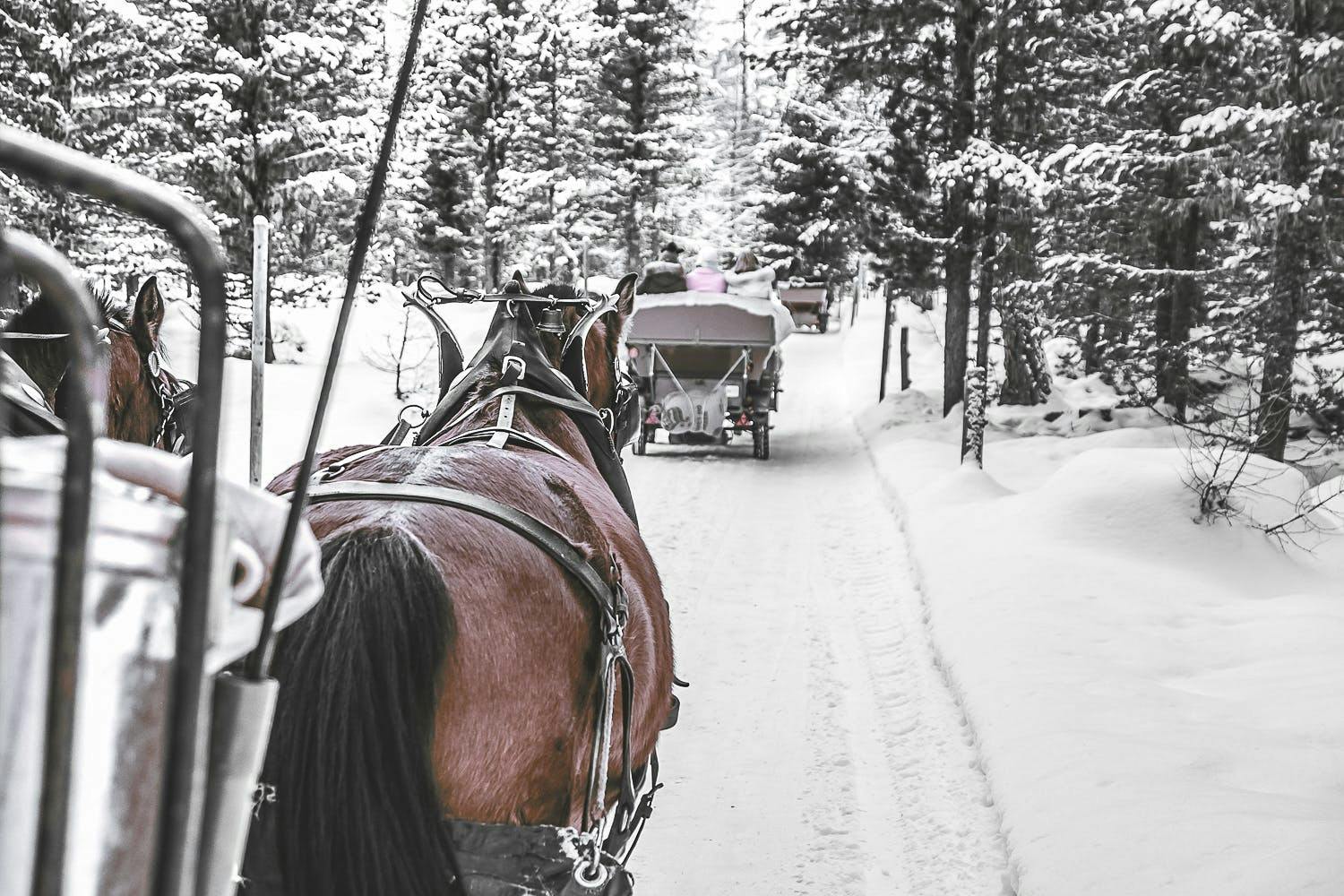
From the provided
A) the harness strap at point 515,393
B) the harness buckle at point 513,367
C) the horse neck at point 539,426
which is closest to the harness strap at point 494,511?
the horse neck at point 539,426

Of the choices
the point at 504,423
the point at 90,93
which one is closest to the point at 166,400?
the point at 504,423

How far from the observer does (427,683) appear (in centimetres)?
185

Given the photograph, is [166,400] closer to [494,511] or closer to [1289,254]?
[494,511]

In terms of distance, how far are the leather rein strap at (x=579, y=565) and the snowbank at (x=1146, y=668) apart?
1.80 m

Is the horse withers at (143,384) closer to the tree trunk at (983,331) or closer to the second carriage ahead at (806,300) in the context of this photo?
the tree trunk at (983,331)

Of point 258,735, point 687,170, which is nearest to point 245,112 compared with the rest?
point 687,170

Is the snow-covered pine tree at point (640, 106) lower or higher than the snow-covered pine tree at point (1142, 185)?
higher

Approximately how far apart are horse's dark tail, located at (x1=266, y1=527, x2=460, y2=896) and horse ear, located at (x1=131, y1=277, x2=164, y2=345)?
281 cm

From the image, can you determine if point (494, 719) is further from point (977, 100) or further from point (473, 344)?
point (473, 344)

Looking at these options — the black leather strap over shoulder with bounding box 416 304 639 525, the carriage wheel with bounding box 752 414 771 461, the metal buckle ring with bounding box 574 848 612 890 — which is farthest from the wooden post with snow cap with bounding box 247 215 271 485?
the carriage wheel with bounding box 752 414 771 461

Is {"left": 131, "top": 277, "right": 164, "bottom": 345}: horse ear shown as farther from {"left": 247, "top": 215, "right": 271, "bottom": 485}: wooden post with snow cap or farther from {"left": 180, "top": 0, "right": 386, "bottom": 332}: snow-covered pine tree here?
{"left": 180, "top": 0, "right": 386, "bottom": 332}: snow-covered pine tree

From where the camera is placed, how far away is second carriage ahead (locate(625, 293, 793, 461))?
12.3 meters

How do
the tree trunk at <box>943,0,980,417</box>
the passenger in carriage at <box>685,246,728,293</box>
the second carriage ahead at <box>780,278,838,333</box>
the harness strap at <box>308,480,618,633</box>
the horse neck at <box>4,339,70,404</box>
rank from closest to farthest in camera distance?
1. the harness strap at <box>308,480,618,633</box>
2. the horse neck at <box>4,339,70,404</box>
3. the tree trunk at <box>943,0,980,417</box>
4. the passenger in carriage at <box>685,246,728,293</box>
5. the second carriage ahead at <box>780,278,838,333</box>

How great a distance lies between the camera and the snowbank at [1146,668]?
3463 mm
